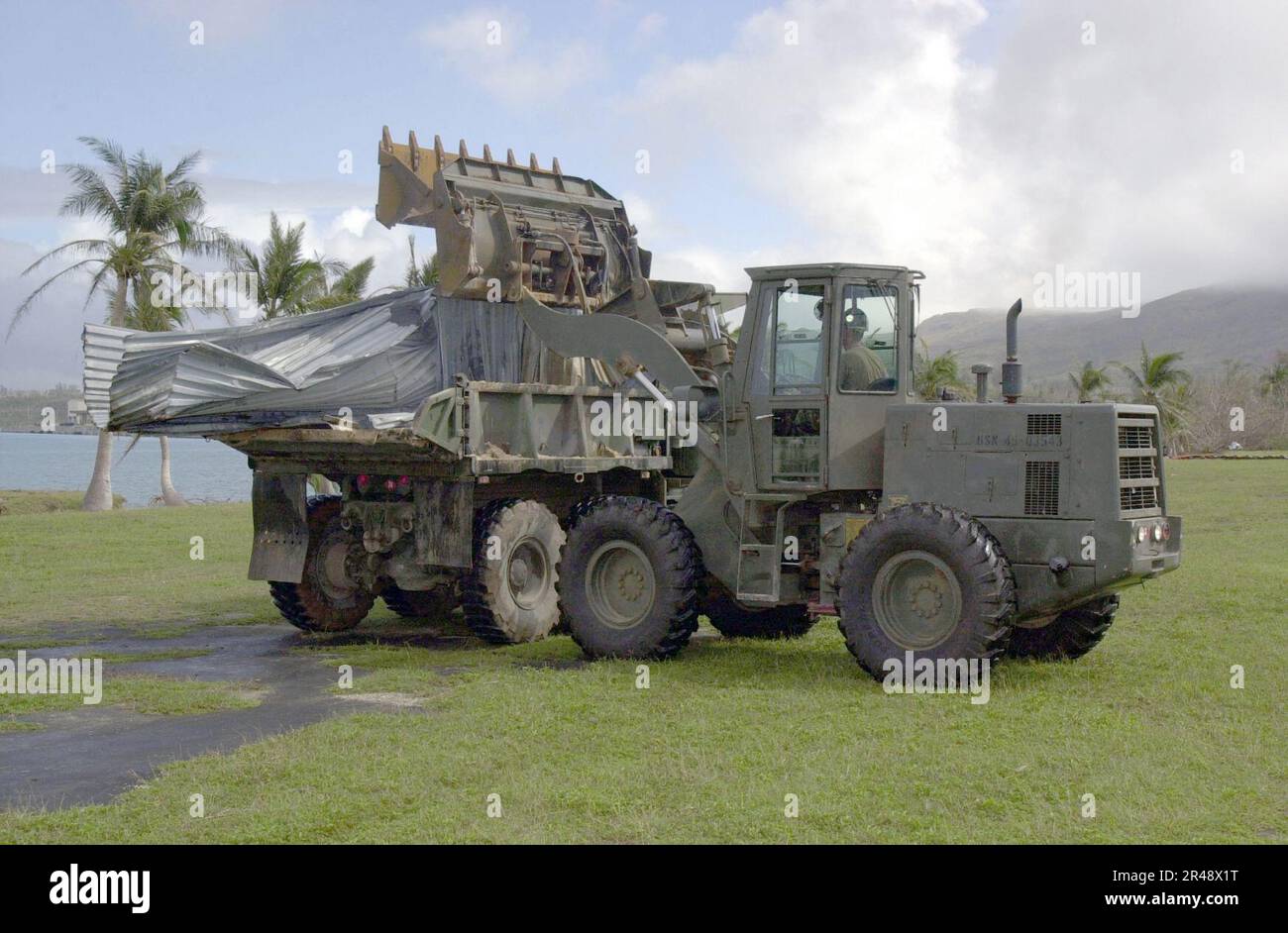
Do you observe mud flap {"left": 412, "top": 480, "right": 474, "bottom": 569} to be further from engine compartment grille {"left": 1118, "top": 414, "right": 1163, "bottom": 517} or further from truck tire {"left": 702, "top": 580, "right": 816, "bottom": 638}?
engine compartment grille {"left": 1118, "top": 414, "right": 1163, "bottom": 517}

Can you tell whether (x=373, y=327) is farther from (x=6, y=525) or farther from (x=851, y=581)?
(x=6, y=525)

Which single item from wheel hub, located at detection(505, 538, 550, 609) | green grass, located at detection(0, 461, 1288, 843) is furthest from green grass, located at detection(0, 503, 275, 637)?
green grass, located at detection(0, 461, 1288, 843)

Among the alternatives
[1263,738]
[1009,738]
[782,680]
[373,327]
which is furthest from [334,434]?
[1263,738]

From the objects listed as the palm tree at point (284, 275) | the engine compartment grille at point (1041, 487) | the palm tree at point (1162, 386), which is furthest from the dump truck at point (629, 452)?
the palm tree at point (1162, 386)

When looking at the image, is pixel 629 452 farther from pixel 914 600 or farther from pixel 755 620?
pixel 914 600

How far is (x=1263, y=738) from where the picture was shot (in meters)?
8.46

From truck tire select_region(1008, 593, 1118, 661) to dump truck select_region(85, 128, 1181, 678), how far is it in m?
0.03

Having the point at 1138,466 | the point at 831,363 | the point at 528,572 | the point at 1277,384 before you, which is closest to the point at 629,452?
the point at 528,572

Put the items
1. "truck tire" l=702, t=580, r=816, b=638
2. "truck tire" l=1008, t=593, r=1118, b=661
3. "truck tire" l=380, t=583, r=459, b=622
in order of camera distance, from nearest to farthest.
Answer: "truck tire" l=1008, t=593, r=1118, b=661, "truck tire" l=702, t=580, r=816, b=638, "truck tire" l=380, t=583, r=459, b=622

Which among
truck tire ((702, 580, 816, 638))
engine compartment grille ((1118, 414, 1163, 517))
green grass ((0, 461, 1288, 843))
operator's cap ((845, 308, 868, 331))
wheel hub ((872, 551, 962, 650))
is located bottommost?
green grass ((0, 461, 1288, 843))

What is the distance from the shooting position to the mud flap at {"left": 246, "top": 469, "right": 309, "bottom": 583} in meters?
13.7

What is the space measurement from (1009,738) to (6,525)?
80.4 feet

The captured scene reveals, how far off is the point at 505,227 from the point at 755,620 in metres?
4.62

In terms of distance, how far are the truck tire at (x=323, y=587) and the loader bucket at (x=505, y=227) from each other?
265cm
